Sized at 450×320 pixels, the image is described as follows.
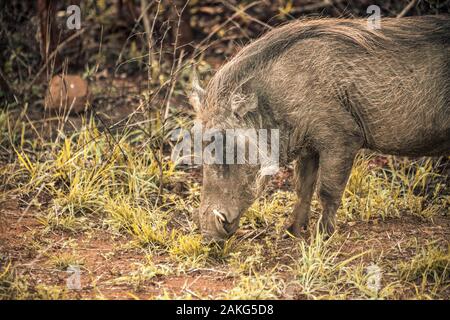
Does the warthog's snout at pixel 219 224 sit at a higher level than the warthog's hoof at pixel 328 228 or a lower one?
higher

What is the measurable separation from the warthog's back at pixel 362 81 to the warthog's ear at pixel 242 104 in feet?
0.42

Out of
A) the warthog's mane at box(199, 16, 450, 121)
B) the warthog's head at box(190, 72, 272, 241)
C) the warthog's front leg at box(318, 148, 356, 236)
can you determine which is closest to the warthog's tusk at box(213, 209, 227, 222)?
the warthog's head at box(190, 72, 272, 241)

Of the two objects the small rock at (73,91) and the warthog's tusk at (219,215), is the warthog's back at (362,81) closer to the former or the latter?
the warthog's tusk at (219,215)

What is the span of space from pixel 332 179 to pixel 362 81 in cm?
68

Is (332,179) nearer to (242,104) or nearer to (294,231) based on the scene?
(294,231)

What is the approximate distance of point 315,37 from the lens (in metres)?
4.63

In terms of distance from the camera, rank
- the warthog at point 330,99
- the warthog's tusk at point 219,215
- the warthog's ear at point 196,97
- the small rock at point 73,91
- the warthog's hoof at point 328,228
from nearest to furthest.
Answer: the warthog's tusk at point 219,215 → the warthog at point 330,99 → the warthog's ear at point 196,97 → the warthog's hoof at point 328,228 → the small rock at point 73,91

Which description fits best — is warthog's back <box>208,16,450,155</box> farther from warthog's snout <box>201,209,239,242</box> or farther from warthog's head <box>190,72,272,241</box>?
warthog's snout <box>201,209,239,242</box>

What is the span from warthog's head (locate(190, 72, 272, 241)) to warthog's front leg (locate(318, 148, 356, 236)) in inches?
17.0

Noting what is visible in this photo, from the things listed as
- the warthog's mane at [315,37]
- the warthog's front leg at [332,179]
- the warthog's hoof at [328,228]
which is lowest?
Result: the warthog's hoof at [328,228]

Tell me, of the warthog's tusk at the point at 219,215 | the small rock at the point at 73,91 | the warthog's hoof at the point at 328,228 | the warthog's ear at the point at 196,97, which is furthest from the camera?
the small rock at the point at 73,91

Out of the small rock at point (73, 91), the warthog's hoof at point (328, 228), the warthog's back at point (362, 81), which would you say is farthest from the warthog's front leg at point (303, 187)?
the small rock at point (73, 91)

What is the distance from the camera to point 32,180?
5.41 metres

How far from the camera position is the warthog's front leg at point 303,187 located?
4.98 metres
